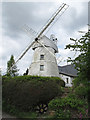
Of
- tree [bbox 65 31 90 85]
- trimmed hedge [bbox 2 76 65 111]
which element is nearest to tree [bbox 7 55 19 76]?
trimmed hedge [bbox 2 76 65 111]

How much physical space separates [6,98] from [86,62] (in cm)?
640

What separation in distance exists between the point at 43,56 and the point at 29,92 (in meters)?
9.15

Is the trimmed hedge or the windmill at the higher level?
the windmill

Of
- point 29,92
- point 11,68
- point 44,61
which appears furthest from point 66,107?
point 11,68

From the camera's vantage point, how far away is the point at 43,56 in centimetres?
1580

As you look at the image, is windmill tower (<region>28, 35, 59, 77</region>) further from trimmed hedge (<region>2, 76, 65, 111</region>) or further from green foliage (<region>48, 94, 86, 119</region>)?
green foliage (<region>48, 94, 86, 119</region>)

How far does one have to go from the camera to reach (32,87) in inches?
280

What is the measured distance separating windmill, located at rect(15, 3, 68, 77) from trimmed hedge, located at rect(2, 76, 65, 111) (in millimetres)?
6790

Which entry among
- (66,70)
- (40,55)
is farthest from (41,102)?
(66,70)

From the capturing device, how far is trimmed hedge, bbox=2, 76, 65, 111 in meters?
7.01

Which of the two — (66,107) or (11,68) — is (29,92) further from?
(11,68)

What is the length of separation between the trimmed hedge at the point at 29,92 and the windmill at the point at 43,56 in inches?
267

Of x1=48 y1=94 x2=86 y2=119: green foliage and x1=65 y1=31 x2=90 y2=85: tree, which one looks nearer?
x1=65 y1=31 x2=90 y2=85: tree

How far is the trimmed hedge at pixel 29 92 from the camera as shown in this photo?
7.01 metres
